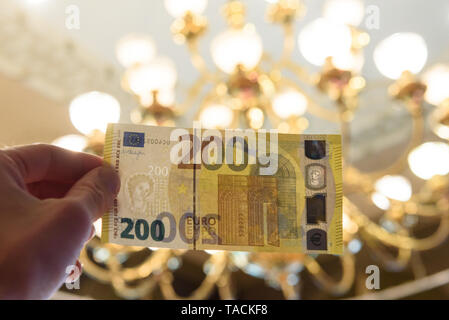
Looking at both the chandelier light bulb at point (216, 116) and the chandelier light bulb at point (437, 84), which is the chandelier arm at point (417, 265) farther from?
the chandelier light bulb at point (216, 116)

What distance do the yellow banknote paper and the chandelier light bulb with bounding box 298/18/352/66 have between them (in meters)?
1.05

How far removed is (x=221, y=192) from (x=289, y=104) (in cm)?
145

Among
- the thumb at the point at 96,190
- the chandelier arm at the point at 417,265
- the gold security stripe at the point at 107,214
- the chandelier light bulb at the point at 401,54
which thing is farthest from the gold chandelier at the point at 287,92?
the chandelier arm at the point at 417,265

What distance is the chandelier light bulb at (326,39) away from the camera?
185 cm

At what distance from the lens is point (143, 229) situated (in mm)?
888

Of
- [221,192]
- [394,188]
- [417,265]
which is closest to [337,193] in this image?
[221,192]

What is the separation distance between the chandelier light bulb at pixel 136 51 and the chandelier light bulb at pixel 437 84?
124 cm

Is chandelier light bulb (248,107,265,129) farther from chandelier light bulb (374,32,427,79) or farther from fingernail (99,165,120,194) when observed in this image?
fingernail (99,165,120,194)

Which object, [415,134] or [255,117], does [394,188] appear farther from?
[255,117]

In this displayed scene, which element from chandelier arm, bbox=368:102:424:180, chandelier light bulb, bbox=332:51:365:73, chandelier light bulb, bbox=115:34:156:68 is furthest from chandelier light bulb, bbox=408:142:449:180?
chandelier light bulb, bbox=115:34:156:68

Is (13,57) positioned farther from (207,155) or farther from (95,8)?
(207,155)

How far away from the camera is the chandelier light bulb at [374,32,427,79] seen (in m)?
1.82
